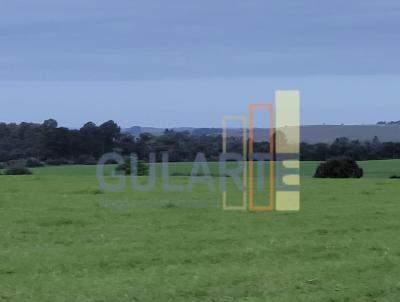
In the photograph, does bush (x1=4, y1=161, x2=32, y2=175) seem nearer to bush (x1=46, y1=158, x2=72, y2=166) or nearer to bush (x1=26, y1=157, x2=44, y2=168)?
bush (x1=26, y1=157, x2=44, y2=168)

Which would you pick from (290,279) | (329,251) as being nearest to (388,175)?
(329,251)

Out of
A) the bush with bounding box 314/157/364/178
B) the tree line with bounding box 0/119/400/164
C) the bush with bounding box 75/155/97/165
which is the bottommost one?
the bush with bounding box 314/157/364/178

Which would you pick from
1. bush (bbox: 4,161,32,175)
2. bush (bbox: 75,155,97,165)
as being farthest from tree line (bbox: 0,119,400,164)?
bush (bbox: 4,161,32,175)

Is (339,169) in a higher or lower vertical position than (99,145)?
lower

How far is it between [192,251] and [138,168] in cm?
1737

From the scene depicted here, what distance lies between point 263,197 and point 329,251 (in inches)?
342

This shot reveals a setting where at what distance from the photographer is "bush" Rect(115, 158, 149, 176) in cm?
2611

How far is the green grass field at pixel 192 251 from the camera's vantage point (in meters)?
6.98

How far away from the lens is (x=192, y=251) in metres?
9.30

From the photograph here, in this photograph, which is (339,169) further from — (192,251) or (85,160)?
(192,251)

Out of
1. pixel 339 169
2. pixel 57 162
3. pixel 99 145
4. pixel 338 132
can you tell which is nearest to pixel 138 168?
pixel 99 145

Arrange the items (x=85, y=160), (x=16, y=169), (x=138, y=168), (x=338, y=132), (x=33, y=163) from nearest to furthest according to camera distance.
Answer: (x=138, y=168) → (x=16, y=169) → (x=85, y=160) → (x=33, y=163) → (x=338, y=132)

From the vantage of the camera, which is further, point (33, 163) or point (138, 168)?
point (33, 163)

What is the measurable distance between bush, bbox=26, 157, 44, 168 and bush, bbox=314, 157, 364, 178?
1298 cm
